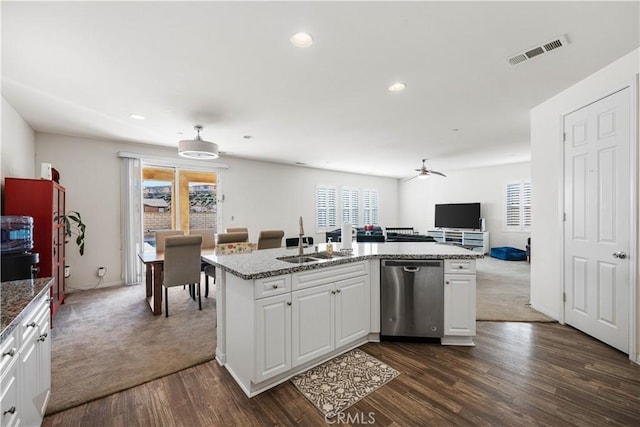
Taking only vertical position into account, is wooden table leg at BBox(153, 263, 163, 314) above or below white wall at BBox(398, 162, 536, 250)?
below

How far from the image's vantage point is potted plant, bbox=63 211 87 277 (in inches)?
165

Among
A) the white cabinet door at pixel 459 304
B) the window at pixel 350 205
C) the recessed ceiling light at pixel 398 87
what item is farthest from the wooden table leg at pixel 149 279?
the window at pixel 350 205

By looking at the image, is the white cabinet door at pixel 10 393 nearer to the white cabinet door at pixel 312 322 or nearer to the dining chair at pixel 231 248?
the white cabinet door at pixel 312 322

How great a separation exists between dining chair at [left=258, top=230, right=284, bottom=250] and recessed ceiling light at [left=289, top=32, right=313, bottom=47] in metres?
2.79

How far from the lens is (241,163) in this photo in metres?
6.48

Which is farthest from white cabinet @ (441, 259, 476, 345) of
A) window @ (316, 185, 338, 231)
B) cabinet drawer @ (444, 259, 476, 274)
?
window @ (316, 185, 338, 231)

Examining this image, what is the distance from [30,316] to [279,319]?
139 centimetres

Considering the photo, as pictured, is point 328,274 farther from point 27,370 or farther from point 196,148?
point 196,148

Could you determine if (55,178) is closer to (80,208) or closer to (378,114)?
(80,208)

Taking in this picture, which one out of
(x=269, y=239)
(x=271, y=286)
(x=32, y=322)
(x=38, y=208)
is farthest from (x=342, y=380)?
(x=38, y=208)

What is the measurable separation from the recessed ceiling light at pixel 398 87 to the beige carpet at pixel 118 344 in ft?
10.6

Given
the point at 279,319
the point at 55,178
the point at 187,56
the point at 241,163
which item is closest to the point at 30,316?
the point at 279,319

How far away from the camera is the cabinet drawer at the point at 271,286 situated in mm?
1897

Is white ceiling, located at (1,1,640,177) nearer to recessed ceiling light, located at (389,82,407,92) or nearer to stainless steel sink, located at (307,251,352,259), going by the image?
recessed ceiling light, located at (389,82,407,92)
